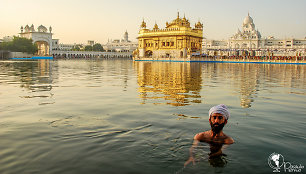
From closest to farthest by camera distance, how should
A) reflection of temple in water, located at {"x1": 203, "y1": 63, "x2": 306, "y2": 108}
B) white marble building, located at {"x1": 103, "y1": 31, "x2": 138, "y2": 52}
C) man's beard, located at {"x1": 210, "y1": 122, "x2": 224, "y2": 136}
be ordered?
man's beard, located at {"x1": 210, "y1": 122, "x2": 224, "y2": 136} < reflection of temple in water, located at {"x1": 203, "y1": 63, "x2": 306, "y2": 108} < white marble building, located at {"x1": 103, "y1": 31, "x2": 138, "y2": 52}

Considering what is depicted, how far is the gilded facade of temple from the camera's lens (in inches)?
2830

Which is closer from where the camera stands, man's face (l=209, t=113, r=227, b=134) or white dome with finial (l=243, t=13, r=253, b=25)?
man's face (l=209, t=113, r=227, b=134)

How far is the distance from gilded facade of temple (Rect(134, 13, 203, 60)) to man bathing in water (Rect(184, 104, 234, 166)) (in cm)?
6369

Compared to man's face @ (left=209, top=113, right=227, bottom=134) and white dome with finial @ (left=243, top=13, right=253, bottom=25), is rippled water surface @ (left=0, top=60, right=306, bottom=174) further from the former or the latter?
white dome with finial @ (left=243, top=13, right=253, bottom=25)

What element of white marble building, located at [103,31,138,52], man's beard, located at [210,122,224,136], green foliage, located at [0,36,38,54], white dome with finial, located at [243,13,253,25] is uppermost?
white dome with finial, located at [243,13,253,25]

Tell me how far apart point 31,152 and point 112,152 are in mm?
1210

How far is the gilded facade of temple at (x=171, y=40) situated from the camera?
71.9 m

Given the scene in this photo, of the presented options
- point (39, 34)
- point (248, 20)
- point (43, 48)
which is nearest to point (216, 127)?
point (39, 34)

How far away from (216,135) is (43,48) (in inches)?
4389

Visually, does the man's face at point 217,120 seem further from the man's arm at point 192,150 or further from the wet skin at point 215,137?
the man's arm at point 192,150

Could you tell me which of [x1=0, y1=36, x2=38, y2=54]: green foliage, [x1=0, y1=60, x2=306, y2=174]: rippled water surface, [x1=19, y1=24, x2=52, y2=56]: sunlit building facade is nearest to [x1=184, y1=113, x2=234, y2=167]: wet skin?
[x1=0, y1=60, x2=306, y2=174]: rippled water surface

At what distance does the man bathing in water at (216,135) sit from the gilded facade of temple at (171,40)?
63687mm

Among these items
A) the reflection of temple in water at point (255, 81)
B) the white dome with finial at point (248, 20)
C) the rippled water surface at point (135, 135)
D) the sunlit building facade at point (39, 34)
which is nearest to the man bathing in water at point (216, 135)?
the rippled water surface at point (135, 135)

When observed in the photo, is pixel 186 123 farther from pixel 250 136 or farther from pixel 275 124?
pixel 275 124
